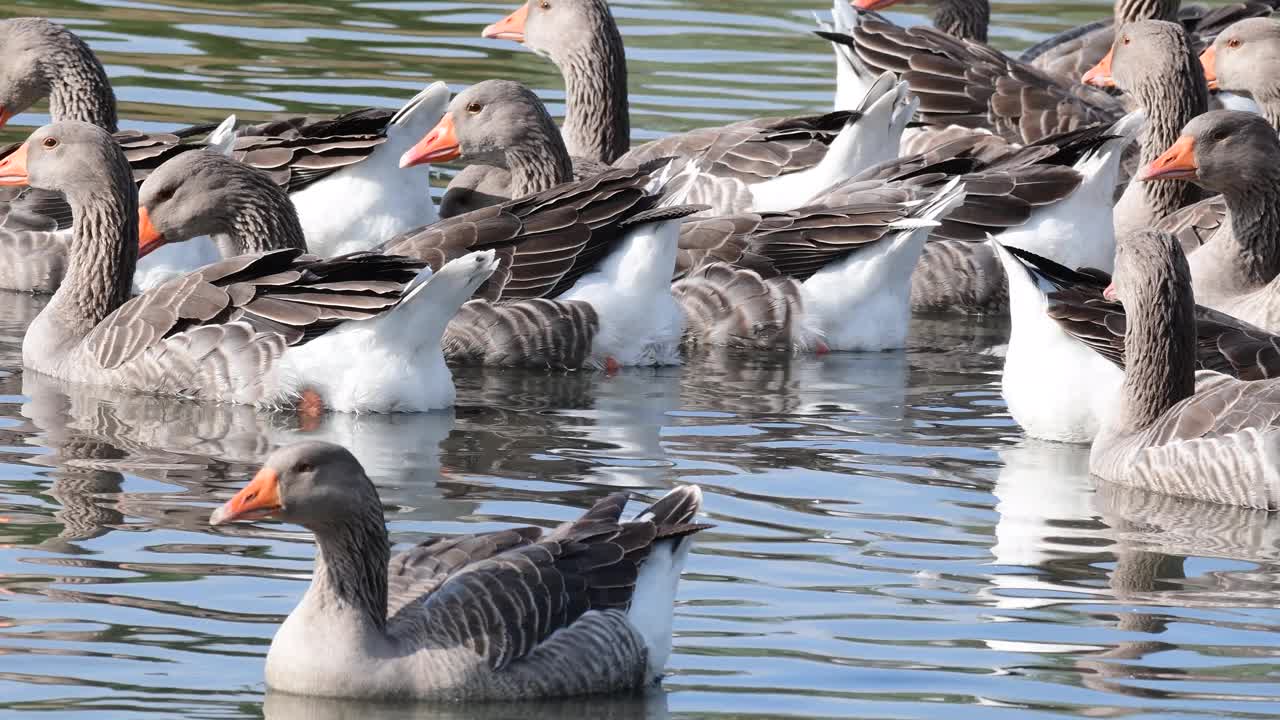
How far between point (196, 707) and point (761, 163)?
8.47 m

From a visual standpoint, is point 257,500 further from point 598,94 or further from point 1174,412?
point 598,94

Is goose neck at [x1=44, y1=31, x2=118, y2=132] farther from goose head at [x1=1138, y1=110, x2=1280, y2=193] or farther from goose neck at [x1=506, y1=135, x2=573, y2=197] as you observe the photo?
goose head at [x1=1138, y1=110, x2=1280, y2=193]

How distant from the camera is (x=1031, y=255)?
11.0 meters

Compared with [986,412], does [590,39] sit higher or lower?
higher

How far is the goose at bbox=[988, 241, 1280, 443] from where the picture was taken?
1069 cm

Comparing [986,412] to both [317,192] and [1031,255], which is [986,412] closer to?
[1031,255]

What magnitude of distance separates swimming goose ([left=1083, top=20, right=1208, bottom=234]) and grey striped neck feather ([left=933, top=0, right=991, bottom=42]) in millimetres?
3714

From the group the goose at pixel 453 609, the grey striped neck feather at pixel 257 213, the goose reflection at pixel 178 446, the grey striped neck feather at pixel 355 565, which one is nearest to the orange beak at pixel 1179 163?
the goose reflection at pixel 178 446

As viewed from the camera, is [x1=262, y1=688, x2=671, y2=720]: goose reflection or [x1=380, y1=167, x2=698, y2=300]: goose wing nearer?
[x1=262, y1=688, x2=671, y2=720]: goose reflection

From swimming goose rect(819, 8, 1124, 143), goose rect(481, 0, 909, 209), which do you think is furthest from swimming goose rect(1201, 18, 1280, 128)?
goose rect(481, 0, 909, 209)

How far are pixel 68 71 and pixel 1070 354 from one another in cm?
692

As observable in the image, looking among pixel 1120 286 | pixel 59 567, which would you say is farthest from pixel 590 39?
pixel 59 567

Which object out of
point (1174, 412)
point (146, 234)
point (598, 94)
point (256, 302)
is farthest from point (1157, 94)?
point (256, 302)

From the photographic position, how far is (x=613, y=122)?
15758 mm
